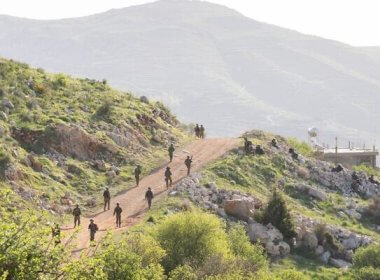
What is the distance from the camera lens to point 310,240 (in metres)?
59.7

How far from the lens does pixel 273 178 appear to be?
70.4 meters

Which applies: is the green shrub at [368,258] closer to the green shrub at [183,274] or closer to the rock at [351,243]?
the rock at [351,243]

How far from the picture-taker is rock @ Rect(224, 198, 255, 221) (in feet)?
190

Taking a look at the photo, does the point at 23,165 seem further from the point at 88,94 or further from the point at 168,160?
the point at 88,94

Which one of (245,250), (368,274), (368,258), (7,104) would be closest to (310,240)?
(368,258)

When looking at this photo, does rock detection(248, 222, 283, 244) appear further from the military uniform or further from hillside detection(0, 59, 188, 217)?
the military uniform

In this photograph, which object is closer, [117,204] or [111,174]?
[117,204]

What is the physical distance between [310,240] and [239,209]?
6.97 meters

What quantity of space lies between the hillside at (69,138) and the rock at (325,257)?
712 inches

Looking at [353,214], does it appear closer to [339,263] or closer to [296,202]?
[296,202]

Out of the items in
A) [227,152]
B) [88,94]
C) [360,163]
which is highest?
[88,94]

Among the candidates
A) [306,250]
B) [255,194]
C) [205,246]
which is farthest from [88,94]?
[205,246]

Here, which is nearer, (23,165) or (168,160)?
(23,165)

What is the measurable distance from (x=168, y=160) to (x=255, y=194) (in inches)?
421
